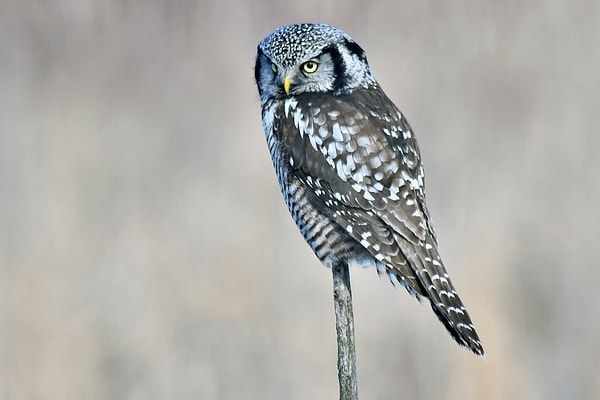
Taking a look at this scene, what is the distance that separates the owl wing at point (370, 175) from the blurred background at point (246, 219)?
4.12 ft

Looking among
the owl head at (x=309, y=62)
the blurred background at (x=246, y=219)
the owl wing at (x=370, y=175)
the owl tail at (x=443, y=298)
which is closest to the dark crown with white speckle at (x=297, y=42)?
the owl head at (x=309, y=62)

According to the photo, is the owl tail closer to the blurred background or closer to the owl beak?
the owl beak

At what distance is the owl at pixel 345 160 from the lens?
3.47 meters

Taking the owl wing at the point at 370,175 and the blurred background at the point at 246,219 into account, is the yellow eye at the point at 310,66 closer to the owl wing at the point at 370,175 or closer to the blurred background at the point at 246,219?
the owl wing at the point at 370,175

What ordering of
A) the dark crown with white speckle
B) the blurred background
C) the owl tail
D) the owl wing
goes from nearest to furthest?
1. the owl tail
2. the owl wing
3. the dark crown with white speckle
4. the blurred background

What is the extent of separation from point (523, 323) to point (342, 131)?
1.66 m

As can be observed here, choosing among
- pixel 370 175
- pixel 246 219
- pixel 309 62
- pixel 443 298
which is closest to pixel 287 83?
pixel 309 62

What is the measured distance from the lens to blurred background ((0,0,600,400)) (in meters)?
4.71

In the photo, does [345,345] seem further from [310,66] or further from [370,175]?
[310,66]

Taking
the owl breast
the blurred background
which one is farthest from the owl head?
the blurred background

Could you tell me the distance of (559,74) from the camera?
210 inches

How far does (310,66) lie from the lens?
12.6 ft

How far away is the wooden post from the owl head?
85 centimetres

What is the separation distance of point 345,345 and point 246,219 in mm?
1826
